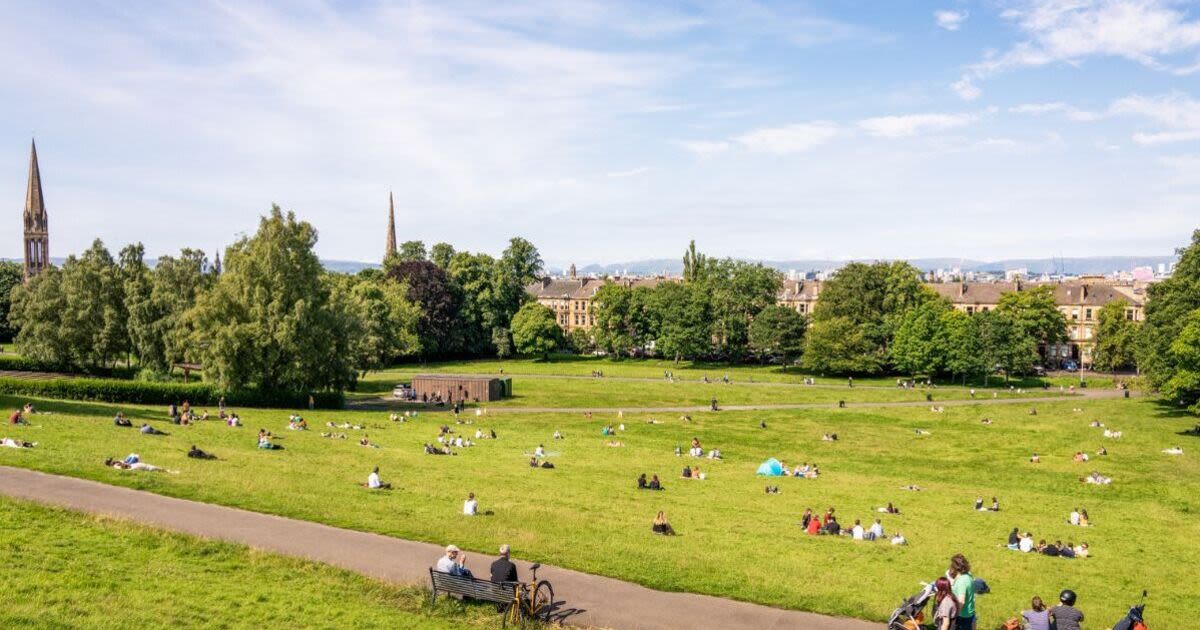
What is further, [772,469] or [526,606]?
[772,469]

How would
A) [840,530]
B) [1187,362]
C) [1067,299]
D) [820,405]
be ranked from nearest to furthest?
[840,530]
[1187,362]
[820,405]
[1067,299]

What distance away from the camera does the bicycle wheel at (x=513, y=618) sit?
17973mm

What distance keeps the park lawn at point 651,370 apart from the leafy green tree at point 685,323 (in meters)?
2.43

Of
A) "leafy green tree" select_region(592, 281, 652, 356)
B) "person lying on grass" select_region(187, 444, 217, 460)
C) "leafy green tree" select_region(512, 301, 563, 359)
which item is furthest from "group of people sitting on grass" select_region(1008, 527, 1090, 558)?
"leafy green tree" select_region(592, 281, 652, 356)

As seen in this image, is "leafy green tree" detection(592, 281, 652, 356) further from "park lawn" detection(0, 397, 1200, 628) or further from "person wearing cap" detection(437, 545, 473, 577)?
"person wearing cap" detection(437, 545, 473, 577)

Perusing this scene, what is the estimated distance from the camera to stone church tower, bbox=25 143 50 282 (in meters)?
148

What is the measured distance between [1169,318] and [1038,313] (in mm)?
39240

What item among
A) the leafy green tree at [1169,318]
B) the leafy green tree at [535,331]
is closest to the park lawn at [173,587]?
the leafy green tree at [1169,318]

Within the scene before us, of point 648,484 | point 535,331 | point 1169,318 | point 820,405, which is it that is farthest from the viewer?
point 535,331

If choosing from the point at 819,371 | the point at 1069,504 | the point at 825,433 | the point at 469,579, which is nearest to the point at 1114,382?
the point at 819,371

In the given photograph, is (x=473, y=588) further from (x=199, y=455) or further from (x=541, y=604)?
(x=199, y=455)

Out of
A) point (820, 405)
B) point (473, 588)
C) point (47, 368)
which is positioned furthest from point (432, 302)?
point (473, 588)

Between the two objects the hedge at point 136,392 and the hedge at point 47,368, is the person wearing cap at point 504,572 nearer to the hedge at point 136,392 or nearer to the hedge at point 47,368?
the hedge at point 136,392

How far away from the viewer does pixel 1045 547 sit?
29.2 meters
